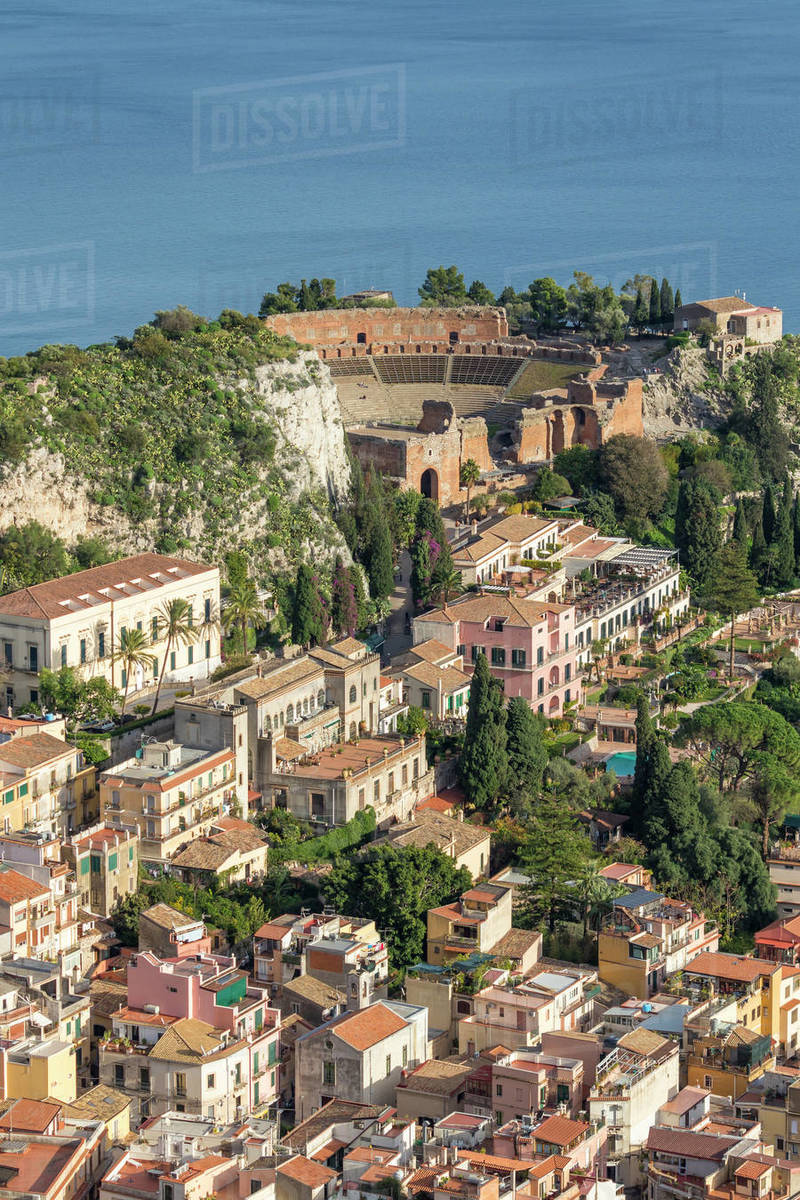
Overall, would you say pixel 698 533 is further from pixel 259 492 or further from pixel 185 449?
pixel 185 449

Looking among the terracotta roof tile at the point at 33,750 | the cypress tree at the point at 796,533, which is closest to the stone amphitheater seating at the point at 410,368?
the cypress tree at the point at 796,533

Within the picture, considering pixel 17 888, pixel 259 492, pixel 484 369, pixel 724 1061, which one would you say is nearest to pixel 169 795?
pixel 17 888

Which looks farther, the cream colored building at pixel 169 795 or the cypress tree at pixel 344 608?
the cypress tree at pixel 344 608

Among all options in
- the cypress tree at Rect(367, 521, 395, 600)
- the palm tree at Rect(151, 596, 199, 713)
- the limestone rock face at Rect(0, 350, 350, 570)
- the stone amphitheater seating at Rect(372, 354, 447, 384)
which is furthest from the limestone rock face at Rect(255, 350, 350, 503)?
the stone amphitheater seating at Rect(372, 354, 447, 384)

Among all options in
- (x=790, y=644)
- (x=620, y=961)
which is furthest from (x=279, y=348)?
(x=620, y=961)

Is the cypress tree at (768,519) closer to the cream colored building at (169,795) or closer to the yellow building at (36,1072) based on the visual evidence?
the cream colored building at (169,795)

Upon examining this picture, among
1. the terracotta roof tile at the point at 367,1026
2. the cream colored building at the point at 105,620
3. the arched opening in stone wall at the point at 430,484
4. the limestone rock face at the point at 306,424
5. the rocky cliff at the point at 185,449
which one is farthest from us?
the arched opening in stone wall at the point at 430,484
